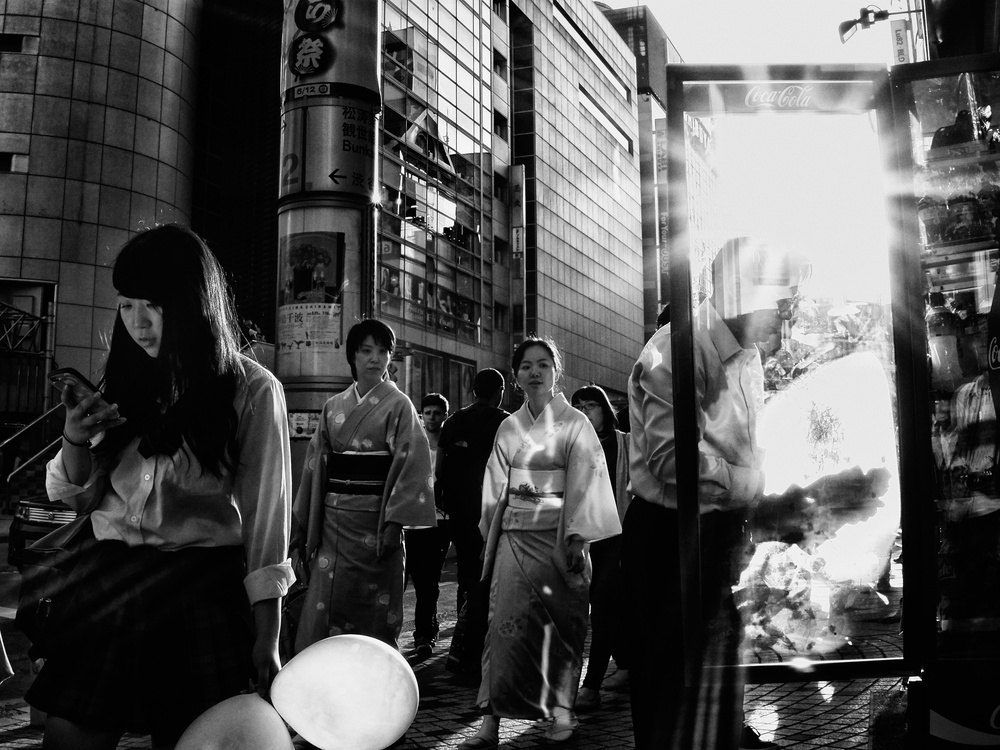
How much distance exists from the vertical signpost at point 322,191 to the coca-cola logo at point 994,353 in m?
5.57

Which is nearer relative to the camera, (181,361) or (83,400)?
(83,400)

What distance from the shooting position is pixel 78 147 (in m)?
21.8

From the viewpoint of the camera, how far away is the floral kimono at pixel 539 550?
12.4ft

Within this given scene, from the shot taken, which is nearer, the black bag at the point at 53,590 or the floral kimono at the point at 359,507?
the black bag at the point at 53,590

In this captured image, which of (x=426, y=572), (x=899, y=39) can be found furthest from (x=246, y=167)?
(x=426, y=572)

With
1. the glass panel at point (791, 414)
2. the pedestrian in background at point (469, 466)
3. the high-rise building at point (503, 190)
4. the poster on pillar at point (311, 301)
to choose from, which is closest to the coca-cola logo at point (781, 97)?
the glass panel at point (791, 414)

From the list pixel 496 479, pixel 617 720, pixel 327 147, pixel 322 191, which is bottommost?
pixel 617 720

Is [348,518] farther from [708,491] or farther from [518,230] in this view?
[518,230]

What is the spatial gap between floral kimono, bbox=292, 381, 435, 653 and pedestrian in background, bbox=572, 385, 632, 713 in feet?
3.56

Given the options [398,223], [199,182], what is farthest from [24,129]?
→ [398,223]

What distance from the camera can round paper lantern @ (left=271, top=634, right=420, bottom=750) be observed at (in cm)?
182

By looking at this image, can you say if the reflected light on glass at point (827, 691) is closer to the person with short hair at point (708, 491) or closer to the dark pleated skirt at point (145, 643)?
the person with short hair at point (708, 491)

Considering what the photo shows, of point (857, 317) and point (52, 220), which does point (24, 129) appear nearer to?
point (52, 220)

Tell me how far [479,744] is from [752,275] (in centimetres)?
229
